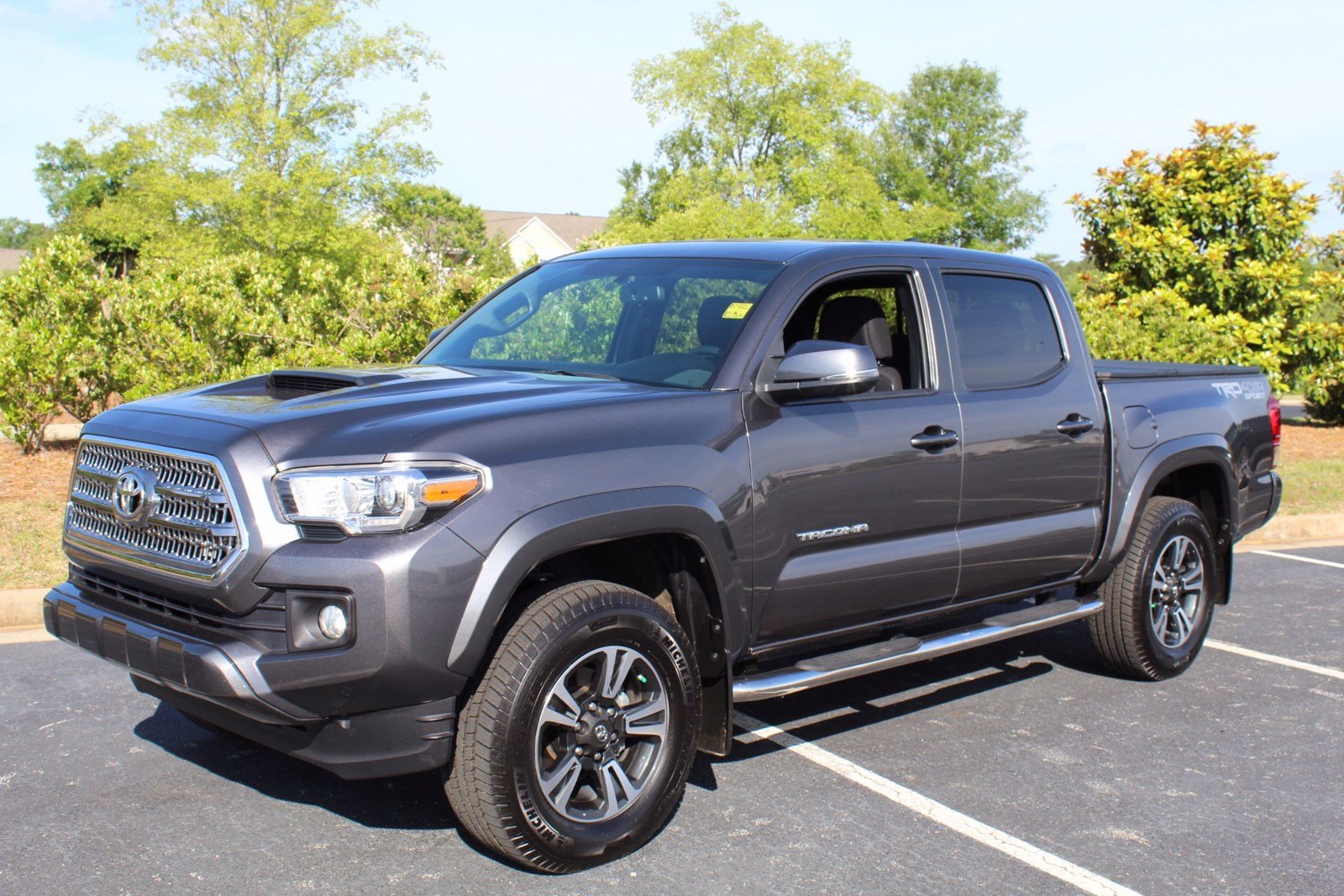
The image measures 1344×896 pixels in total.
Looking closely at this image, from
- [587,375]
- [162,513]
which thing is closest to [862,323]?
[587,375]

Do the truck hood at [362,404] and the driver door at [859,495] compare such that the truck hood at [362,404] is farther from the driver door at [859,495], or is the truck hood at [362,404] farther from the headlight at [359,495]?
the driver door at [859,495]

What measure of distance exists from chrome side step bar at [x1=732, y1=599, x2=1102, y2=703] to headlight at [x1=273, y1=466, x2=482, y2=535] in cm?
135

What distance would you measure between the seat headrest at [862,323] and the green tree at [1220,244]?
12.2 m

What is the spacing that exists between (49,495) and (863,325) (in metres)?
6.76

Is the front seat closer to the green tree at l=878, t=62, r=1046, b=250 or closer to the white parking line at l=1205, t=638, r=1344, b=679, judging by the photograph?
the white parking line at l=1205, t=638, r=1344, b=679

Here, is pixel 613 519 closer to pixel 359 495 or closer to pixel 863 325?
pixel 359 495


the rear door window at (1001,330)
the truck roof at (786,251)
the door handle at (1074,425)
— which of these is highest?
the truck roof at (786,251)

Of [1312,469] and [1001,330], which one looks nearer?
[1001,330]

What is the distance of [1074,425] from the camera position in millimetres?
5512

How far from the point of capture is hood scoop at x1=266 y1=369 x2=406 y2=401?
427 cm

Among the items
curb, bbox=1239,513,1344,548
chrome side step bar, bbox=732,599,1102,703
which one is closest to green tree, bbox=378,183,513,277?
curb, bbox=1239,513,1344,548

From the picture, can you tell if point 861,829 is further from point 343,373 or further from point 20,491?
point 20,491

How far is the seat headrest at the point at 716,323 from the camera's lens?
14.9 ft

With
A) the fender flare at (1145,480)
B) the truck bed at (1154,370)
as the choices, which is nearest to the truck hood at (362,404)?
the fender flare at (1145,480)
